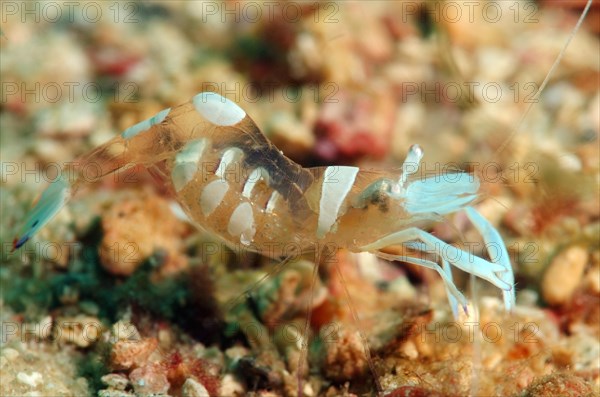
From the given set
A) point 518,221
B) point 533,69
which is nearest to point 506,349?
point 518,221

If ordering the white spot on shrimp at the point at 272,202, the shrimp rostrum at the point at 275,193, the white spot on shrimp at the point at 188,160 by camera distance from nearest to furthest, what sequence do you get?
the shrimp rostrum at the point at 275,193 → the white spot on shrimp at the point at 272,202 → the white spot on shrimp at the point at 188,160

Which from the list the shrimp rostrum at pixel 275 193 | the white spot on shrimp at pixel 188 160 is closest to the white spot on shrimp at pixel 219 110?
the shrimp rostrum at pixel 275 193

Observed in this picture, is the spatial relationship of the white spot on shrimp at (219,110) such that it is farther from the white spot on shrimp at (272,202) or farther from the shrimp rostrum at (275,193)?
the white spot on shrimp at (272,202)

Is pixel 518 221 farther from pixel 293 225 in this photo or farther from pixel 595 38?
pixel 595 38

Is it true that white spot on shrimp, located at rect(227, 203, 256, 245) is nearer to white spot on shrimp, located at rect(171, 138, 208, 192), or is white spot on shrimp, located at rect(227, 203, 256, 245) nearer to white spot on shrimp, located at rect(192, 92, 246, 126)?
white spot on shrimp, located at rect(171, 138, 208, 192)

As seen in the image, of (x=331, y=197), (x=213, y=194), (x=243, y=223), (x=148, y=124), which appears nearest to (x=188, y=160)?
(x=213, y=194)

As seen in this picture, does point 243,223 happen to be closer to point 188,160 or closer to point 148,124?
point 188,160

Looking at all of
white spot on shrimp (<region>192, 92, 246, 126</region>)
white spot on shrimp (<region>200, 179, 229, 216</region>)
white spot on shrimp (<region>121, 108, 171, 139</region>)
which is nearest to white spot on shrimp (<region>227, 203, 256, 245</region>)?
white spot on shrimp (<region>200, 179, 229, 216</region>)
